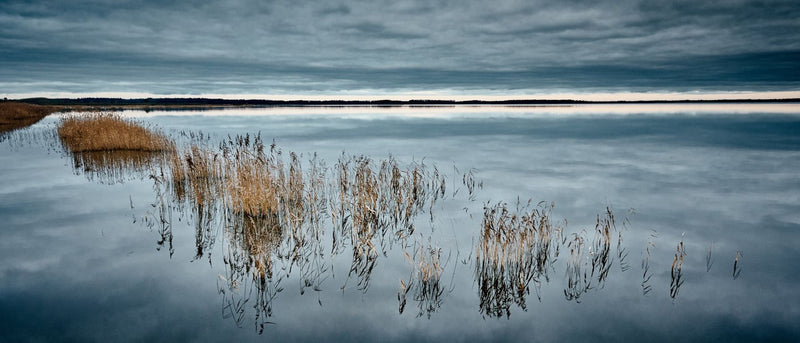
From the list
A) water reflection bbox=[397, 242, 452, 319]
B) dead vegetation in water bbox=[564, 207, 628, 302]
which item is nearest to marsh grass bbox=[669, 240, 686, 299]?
dead vegetation in water bbox=[564, 207, 628, 302]

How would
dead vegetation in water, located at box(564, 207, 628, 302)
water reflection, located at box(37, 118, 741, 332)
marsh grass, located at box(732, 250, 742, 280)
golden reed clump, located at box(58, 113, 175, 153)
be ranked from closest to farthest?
water reflection, located at box(37, 118, 741, 332)
dead vegetation in water, located at box(564, 207, 628, 302)
marsh grass, located at box(732, 250, 742, 280)
golden reed clump, located at box(58, 113, 175, 153)

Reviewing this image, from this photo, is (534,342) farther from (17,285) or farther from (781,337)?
(17,285)

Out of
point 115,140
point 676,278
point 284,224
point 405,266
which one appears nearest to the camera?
point 676,278

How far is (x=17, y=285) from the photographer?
686 centimetres

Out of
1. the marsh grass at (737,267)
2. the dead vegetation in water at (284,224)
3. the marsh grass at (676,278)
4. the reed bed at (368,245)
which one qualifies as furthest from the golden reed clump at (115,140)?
the marsh grass at (737,267)

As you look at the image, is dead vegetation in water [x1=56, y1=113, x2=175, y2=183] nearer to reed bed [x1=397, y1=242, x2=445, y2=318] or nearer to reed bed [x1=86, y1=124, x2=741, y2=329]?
reed bed [x1=86, y1=124, x2=741, y2=329]

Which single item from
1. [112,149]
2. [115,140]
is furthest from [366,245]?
[112,149]

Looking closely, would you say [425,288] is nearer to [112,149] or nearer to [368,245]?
[368,245]

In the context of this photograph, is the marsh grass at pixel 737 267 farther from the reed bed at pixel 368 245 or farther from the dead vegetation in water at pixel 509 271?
the dead vegetation in water at pixel 509 271

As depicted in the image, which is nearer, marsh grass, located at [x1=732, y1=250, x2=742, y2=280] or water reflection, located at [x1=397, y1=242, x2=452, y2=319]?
water reflection, located at [x1=397, y1=242, x2=452, y2=319]

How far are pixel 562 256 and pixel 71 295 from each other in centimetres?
794

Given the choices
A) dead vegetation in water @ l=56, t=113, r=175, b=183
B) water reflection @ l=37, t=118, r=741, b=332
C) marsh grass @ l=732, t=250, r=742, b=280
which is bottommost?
marsh grass @ l=732, t=250, r=742, b=280

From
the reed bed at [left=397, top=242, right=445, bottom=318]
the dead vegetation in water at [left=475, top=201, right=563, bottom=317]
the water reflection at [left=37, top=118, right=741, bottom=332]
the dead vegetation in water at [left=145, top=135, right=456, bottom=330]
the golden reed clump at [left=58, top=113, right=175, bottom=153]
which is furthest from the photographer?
the golden reed clump at [left=58, top=113, right=175, bottom=153]

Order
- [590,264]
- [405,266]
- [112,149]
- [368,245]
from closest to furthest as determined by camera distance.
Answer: [405,266] < [590,264] < [368,245] < [112,149]
